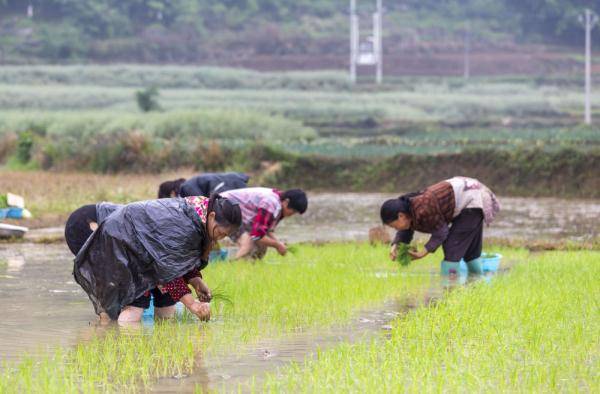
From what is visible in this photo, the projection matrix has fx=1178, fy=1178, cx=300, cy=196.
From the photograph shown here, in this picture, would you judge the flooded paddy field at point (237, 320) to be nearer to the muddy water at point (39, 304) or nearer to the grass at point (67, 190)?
the muddy water at point (39, 304)

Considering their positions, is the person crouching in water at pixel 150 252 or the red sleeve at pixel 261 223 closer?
the person crouching in water at pixel 150 252

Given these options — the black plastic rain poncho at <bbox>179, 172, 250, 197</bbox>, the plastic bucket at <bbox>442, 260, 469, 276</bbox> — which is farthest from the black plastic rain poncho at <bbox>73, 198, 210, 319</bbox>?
the plastic bucket at <bbox>442, 260, 469, 276</bbox>

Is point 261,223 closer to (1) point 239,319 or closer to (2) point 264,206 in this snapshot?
(2) point 264,206

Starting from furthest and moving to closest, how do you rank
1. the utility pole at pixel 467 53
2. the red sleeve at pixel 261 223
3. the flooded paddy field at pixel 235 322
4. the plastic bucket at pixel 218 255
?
1. the utility pole at pixel 467 53
2. the plastic bucket at pixel 218 255
3. the red sleeve at pixel 261 223
4. the flooded paddy field at pixel 235 322

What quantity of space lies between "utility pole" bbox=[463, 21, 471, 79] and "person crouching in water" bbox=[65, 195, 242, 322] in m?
56.7

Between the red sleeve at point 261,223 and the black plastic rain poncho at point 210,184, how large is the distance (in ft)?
2.74

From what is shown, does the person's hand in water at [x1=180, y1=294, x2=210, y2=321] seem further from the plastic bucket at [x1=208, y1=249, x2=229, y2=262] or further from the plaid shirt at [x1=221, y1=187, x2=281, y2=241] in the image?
the plastic bucket at [x1=208, y1=249, x2=229, y2=262]

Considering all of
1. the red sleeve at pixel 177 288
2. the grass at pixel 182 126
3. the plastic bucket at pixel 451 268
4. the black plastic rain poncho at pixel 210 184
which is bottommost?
the grass at pixel 182 126

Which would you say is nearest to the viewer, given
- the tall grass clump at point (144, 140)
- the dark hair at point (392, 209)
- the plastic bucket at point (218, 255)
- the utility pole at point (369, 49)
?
the dark hair at point (392, 209)

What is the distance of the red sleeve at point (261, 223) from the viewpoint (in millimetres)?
10367

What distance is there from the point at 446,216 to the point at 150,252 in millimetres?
3727

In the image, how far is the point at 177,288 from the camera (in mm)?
7672

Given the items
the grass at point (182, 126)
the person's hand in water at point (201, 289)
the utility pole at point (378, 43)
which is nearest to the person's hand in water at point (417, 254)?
the person's hand in water at point (201, 289)

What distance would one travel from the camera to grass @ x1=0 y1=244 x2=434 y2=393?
234 inches
